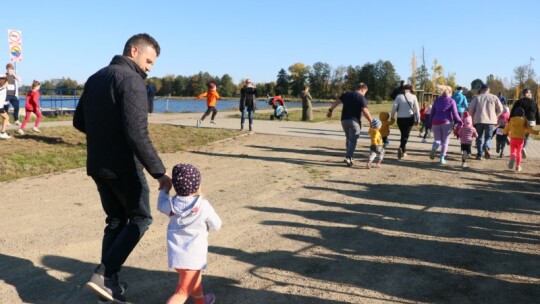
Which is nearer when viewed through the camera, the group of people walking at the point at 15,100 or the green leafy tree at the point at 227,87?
the group of people walking at the point at 15,100

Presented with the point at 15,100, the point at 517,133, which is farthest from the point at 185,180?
the point at 15,100

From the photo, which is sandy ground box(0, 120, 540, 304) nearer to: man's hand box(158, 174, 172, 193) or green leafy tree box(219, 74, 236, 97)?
man's hand box(158, 174, 172, 193)

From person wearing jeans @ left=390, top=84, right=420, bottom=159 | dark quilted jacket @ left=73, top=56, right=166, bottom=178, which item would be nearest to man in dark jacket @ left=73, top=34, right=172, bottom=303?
dark quilted jacket @ left=73, top=56, right=166, bottom=178

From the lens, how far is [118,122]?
3.29 m

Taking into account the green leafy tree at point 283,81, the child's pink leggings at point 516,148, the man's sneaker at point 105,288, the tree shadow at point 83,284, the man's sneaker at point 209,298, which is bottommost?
the tree shadow at point 83,284

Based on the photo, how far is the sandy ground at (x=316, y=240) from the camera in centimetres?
369

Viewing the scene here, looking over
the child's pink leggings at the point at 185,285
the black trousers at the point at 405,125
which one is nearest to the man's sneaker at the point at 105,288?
the child's pink leggings at the point at 185,285

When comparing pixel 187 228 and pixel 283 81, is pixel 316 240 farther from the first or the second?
pixel 283 81

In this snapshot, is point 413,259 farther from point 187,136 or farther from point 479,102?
point 187,136

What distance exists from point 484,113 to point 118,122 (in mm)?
9912

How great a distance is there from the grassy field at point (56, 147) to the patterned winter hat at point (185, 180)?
6215 mm

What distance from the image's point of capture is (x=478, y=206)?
6574mm

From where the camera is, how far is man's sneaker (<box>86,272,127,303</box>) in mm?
3285

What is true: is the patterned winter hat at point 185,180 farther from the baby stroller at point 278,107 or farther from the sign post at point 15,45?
the baby stroller at point 278,107
